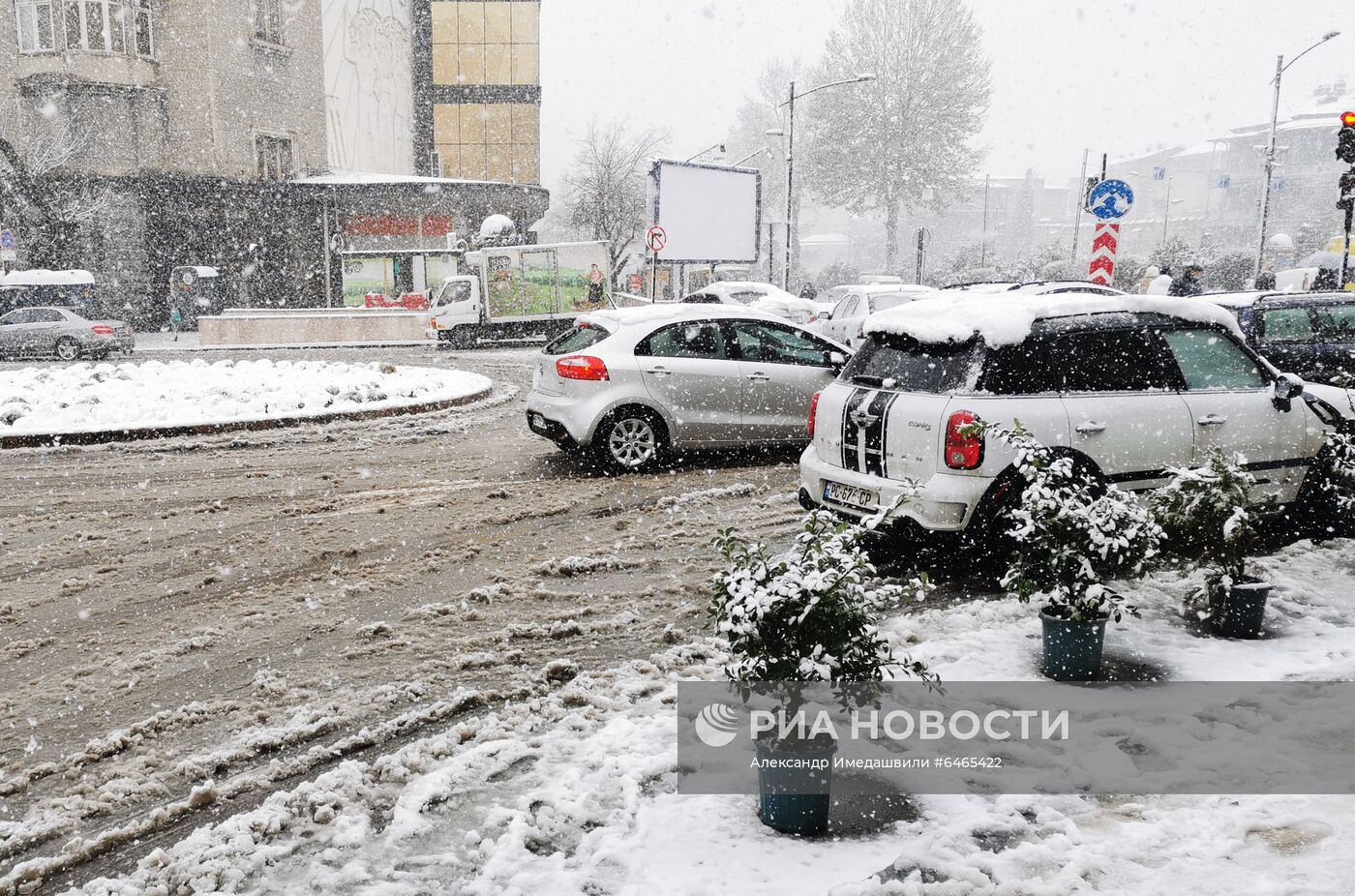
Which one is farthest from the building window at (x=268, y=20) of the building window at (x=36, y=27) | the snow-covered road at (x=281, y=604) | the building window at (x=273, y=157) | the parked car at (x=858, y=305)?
the snow-covered road at (x=281, y=604)

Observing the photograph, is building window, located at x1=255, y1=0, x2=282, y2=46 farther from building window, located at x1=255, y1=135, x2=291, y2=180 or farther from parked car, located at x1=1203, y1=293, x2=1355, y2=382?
parked car, located at x1=1203, y1=293, x2=1355, y2=382

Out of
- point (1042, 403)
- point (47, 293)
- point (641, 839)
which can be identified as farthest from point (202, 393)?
point (47, 293)

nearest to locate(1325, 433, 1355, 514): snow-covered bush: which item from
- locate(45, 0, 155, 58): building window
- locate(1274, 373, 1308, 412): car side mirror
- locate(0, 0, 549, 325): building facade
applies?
locate(1274, 373, 1308, 412): car side mirror

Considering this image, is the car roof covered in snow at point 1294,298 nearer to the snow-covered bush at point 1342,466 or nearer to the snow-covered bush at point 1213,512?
the snow-covered bush at point 1342,466

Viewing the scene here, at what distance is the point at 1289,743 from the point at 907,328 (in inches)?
122

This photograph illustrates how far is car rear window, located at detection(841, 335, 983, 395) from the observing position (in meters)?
5.89

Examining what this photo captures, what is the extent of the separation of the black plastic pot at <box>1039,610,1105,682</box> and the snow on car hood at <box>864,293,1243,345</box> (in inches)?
76.6

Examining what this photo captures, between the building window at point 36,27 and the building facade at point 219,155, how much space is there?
62 millimetres

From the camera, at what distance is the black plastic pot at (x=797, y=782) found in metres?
3.28

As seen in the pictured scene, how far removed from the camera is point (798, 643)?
10.8 feet

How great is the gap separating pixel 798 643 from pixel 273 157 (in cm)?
3907

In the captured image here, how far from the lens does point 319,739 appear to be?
13.5 feet

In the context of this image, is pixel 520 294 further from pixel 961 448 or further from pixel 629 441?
pixel 961 448

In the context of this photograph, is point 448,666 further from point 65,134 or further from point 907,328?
point 65,134
